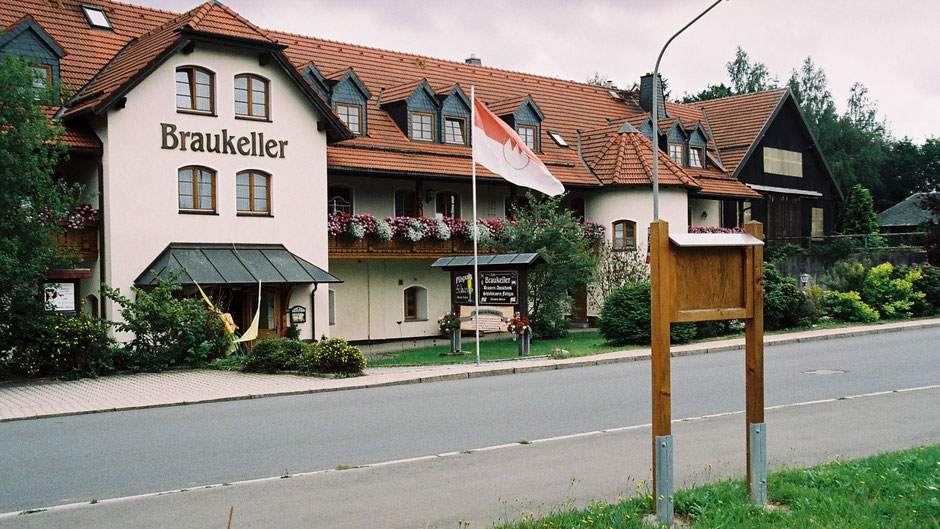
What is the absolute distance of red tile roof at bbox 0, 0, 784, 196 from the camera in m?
25.3

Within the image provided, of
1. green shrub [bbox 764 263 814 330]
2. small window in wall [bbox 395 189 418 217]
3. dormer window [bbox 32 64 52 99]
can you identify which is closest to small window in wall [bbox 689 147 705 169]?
green shrub [bbox 764 263 814 330]

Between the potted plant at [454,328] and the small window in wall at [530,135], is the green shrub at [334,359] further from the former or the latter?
the small window in wall at [530,135]

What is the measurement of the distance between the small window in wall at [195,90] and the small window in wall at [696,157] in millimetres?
23203

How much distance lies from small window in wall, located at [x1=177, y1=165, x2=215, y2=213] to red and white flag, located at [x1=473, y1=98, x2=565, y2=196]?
852 cm

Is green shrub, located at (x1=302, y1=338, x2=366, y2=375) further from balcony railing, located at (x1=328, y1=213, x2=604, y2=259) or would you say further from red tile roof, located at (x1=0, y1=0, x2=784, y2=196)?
red tile roof, located at (x1=0, y1=0, x2=784, y2=196)

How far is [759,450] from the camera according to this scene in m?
6.88

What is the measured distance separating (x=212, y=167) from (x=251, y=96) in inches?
99.4

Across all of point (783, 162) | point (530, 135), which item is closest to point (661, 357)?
point (530, 135)

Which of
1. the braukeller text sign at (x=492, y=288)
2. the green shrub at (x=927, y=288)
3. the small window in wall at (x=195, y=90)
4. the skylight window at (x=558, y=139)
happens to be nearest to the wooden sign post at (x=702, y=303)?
the braukeller text sign at (x=492, y=288)

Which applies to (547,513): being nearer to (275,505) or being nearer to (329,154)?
(275,505)

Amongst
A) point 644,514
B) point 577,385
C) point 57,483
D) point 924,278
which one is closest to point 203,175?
point 577,385

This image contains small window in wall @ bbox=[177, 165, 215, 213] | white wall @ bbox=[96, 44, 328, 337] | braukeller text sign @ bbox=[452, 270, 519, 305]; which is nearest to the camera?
white wall @ bbox=[96, 44, 328, 337]

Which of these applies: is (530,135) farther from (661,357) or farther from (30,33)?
(661,357)

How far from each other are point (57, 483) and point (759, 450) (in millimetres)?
6783
